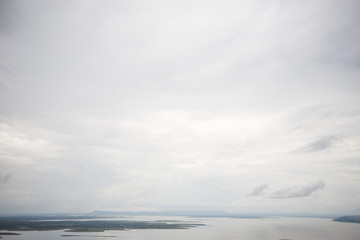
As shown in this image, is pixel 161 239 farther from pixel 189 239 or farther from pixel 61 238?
pixel 61 238

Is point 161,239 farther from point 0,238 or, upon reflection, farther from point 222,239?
point 0,238

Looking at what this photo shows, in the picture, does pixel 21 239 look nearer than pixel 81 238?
Yes

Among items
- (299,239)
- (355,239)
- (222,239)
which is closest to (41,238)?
(222,239)

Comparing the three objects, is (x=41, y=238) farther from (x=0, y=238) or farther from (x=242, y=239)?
(x=242, y=239)

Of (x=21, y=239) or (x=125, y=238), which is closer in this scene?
(x=21, y=239)

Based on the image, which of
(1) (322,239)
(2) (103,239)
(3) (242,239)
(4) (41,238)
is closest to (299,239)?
(1) (322,239)

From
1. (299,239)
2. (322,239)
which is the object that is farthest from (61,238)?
(322,239)
